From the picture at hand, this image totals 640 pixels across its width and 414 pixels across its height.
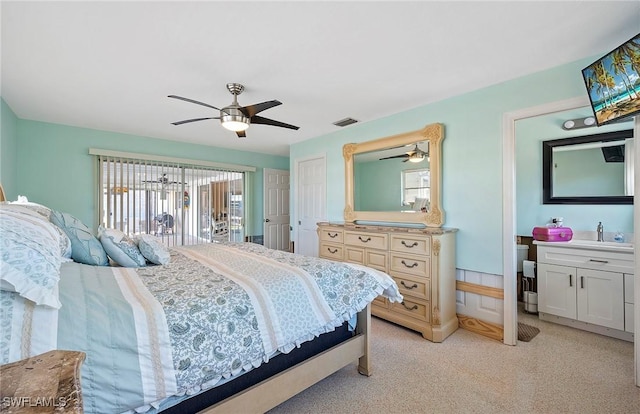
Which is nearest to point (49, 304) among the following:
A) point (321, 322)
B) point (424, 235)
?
point (321, 322)

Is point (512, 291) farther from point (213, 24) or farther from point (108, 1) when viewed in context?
point (108, 1)

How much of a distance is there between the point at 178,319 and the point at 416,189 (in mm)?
2734

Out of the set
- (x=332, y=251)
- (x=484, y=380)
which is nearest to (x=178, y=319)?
(x=484, y=380)

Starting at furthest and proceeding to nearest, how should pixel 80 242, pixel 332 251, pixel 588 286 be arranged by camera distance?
pixel 332 251, pixel 588 286, pixel 80 242

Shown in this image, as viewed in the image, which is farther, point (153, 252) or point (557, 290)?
point (557, 290)

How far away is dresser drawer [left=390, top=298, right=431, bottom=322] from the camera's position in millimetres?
2656

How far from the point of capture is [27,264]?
0.95 meters

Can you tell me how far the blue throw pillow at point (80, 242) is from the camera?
5.62 ft

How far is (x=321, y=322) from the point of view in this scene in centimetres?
162

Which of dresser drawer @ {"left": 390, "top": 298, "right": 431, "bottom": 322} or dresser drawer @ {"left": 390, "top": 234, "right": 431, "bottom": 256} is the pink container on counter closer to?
dresser drawer @ {"left": 390, "top": 234, "right": 431, "bottom": 256}

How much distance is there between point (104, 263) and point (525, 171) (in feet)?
14.7

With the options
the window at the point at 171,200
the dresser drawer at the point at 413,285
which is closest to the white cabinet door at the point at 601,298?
the dresser drawer at the point at 413,285

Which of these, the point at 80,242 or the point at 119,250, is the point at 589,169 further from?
the point at 80,242

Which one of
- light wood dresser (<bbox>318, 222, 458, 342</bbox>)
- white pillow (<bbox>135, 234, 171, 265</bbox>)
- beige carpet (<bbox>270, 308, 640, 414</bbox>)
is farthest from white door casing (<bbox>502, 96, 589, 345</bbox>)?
white pillow (<bbox>135, 234, 171, 265</bbox>)
